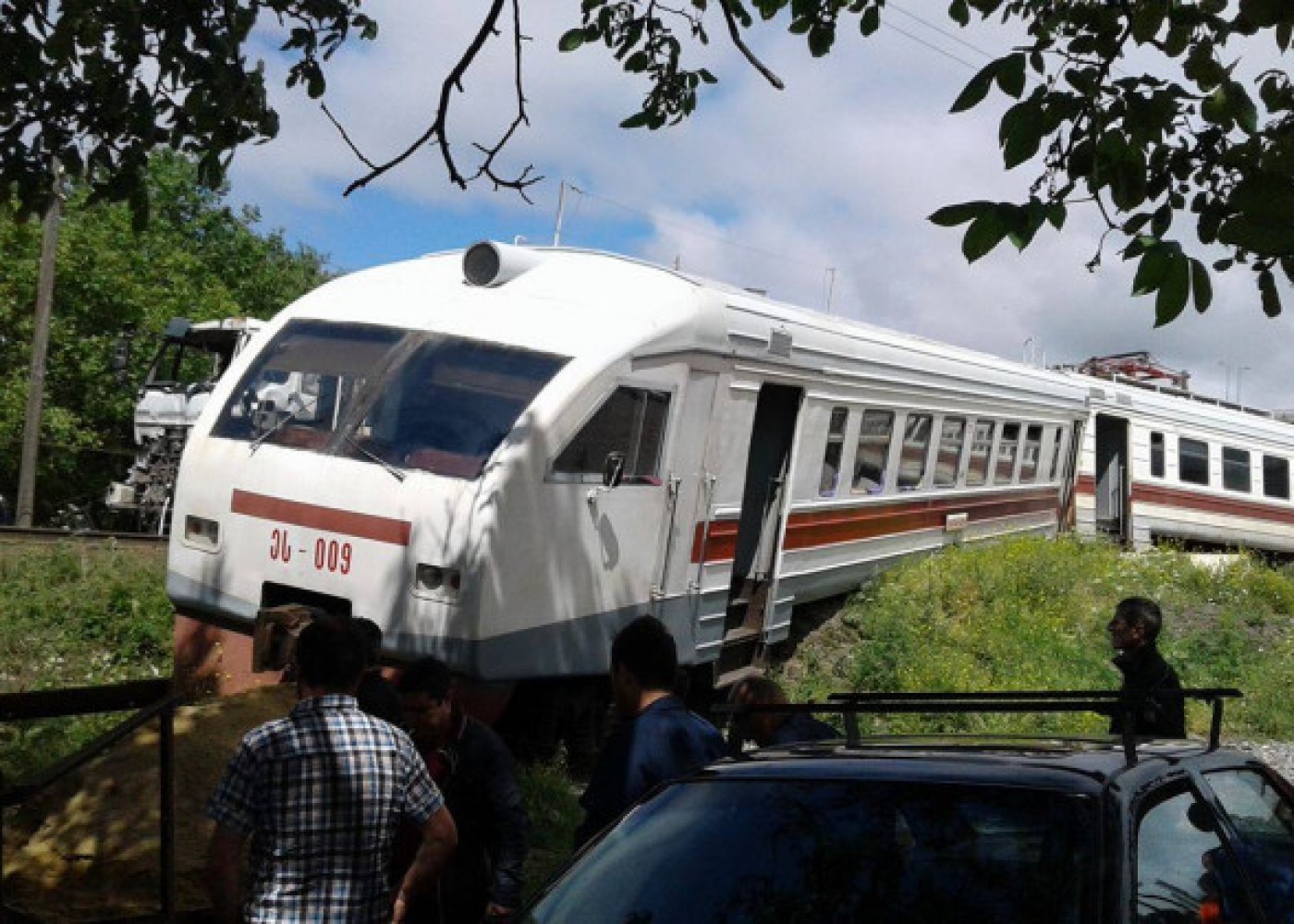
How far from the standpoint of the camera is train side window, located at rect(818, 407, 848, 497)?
1353cm

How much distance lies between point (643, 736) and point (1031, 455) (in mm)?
16335

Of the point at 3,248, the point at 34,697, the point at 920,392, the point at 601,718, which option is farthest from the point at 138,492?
the point at 34,697

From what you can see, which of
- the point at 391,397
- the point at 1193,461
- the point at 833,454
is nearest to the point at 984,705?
the point at 391,397

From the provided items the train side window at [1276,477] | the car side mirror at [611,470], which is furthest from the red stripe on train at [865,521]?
the train side window at [1276,477]

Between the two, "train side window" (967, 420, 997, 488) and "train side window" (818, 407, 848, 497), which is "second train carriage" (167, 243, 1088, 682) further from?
"train side window" (967, 420, 997, 488)

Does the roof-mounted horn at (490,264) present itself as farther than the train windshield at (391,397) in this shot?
Yes

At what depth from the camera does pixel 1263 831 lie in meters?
4.54

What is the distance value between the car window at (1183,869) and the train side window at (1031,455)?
53.5 feet

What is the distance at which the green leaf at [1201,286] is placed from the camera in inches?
150

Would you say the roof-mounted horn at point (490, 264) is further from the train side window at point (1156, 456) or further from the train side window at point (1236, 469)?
the train side window at point (1236, 469)

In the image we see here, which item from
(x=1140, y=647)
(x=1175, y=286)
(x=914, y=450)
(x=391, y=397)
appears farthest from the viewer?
(x=914, y=450)

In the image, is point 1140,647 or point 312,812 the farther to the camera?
point 1140,647

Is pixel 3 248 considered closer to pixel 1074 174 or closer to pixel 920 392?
pixel 920 392

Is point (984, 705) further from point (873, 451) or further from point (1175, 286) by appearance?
point (873, 451)
